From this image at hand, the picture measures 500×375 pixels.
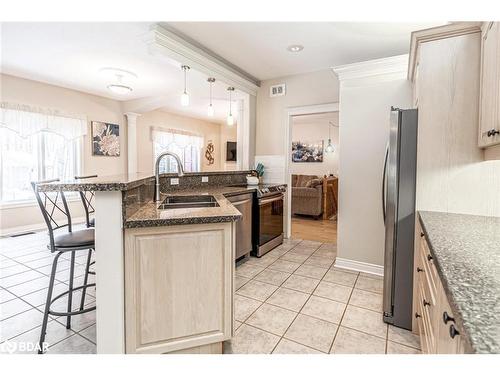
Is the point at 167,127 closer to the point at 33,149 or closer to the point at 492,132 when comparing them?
the point at 33,149

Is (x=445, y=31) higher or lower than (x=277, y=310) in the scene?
higher

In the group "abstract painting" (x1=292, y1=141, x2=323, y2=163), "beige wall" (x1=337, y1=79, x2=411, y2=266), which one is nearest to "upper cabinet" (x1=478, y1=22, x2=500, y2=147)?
"beige wall" (x1=337, y1=79, x2=411, y2=266)

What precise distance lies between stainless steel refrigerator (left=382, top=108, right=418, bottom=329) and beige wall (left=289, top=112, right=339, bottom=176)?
19.4 feet

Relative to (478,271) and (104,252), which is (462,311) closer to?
(478,271)

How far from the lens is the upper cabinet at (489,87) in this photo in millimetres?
1295

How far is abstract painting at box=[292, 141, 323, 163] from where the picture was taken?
807 centimetres

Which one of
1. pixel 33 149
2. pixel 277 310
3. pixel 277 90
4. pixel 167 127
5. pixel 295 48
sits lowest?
pixel 277 310

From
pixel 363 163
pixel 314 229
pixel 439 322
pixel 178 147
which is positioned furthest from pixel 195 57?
pixel 178 147

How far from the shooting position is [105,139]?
556 centimetres

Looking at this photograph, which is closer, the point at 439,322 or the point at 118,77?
the point at 439,322

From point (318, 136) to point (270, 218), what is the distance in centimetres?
523

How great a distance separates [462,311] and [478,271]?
339 millimetres
